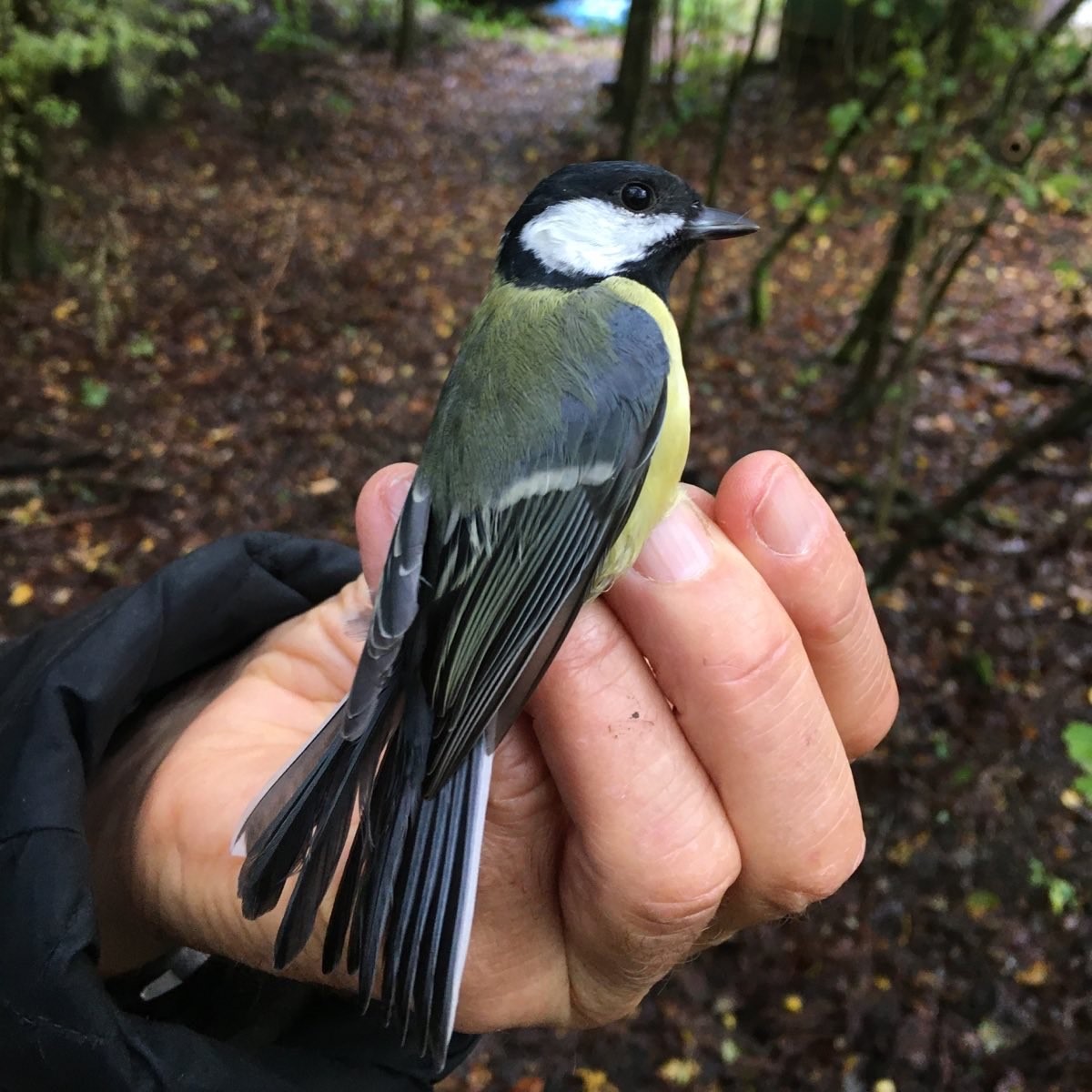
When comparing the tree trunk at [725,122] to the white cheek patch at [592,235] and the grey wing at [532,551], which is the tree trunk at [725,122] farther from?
the grey wing at [532,551]

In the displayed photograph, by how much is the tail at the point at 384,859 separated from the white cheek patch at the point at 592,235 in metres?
0.73

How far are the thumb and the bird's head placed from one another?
38 cm

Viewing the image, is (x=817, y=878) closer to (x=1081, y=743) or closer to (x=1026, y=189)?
(x=1081, y=743)

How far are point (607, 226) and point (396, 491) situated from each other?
0.58 m

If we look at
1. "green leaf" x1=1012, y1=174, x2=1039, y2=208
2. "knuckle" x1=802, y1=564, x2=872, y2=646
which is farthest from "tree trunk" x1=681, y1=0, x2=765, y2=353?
"knuckle" x1=802, y1=564, x2=872, y2=646

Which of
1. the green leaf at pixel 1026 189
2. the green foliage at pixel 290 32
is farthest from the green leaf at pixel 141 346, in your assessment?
the green foliage at pixel 290 32

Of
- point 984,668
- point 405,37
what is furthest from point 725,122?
point 405,37

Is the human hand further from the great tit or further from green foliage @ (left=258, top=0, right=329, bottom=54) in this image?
green foliage @ (left=258, top=0, right=329, bottom=54)

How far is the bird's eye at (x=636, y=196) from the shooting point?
4.64ft

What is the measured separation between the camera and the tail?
39.5 inches

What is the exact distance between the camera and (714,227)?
1.43 meters

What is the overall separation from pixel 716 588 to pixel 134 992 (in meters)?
1.08

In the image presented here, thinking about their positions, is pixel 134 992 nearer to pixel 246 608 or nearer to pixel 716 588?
pixel 246 608

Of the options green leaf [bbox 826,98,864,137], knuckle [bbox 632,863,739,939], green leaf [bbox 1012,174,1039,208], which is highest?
green leaf [bbox 826,98,864,137]
